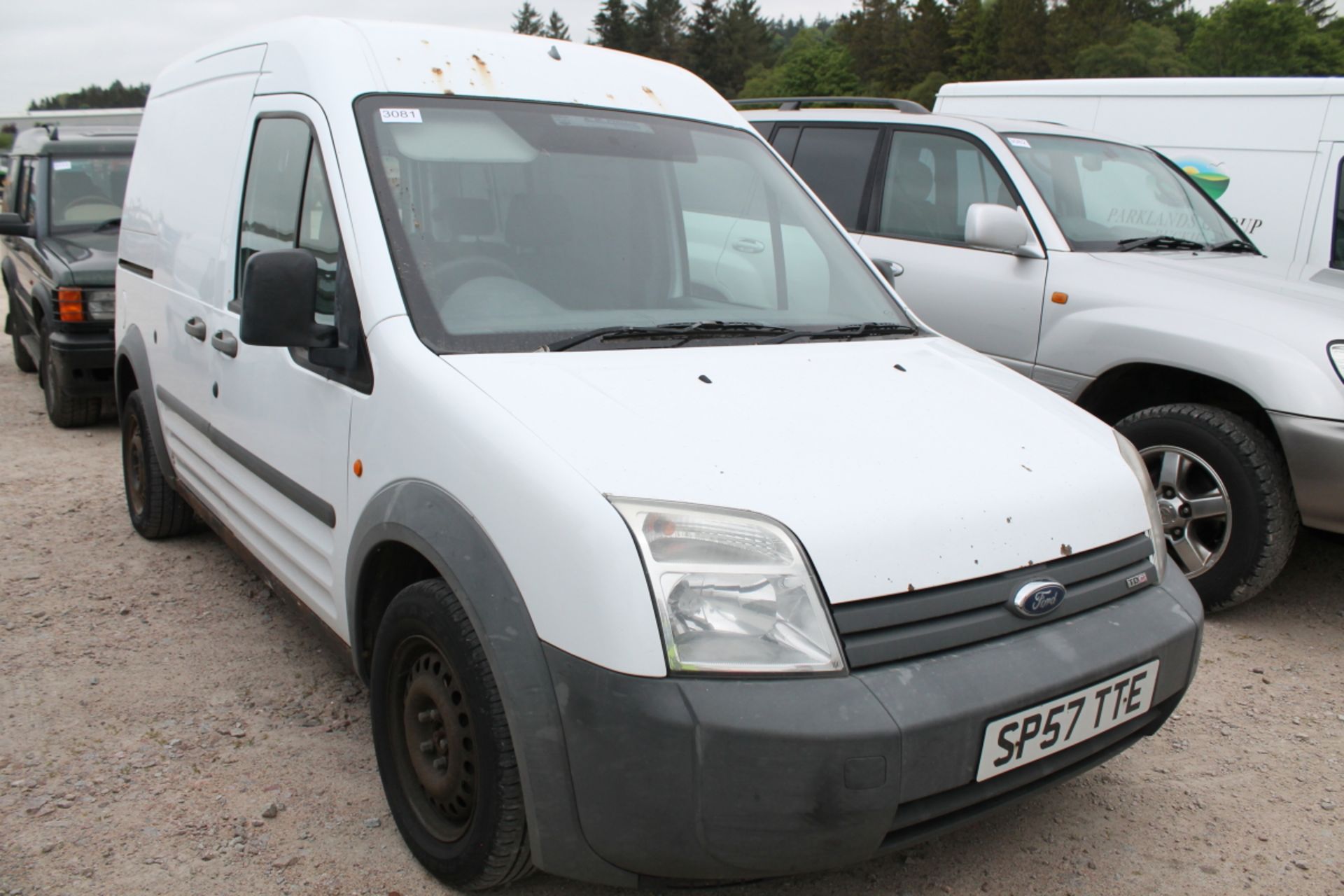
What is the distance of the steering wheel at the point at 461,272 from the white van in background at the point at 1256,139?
4.99 m

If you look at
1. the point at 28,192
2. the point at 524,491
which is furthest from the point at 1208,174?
the point at 28,192

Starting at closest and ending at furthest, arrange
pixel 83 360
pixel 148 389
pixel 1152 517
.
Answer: pixel 1152 517 → pixel 148 389 → pixel 83 360

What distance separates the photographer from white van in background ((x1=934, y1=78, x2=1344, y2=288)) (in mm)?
6664

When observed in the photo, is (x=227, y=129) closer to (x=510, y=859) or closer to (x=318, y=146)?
(x=318, y=146)

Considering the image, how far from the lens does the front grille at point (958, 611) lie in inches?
76.4

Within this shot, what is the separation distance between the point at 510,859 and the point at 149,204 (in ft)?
10.7

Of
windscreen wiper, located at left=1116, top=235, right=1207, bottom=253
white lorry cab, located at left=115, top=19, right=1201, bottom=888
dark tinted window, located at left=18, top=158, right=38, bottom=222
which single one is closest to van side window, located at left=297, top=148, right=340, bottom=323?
white lorry cab, located at left=115, top=19, right=1201, bottom=888

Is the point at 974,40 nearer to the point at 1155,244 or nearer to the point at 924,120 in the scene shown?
the point at 924,120

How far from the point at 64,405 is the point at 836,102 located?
5.09 m

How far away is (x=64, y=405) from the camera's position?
677 centimetres

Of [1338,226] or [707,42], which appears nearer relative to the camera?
[1338,226]

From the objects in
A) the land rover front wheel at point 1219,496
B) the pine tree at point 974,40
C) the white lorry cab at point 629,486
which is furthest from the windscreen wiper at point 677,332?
the pine tree at point 974,40

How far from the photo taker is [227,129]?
3516mm

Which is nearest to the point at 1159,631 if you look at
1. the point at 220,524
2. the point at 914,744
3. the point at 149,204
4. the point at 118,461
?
the point at 914,744
